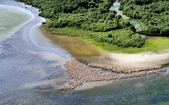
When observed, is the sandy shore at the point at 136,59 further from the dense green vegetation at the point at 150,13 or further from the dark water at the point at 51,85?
the dense green vegetation at the point at 150,13

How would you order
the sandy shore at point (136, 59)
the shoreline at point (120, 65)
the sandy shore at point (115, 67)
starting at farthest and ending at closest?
the sandy shore at point (136, 59) < the sandy shore at point (115, 67) < the shoreline at point (120, 65)

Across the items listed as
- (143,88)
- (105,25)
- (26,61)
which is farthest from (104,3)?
(143,88)

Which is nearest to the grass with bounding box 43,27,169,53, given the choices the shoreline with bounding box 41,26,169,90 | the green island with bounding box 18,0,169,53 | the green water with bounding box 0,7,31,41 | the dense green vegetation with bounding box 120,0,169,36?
the green island with bounding box 18,0,169,53

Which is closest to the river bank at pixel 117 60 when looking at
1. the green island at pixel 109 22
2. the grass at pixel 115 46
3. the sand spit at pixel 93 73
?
the sand spit at pixel 93 73

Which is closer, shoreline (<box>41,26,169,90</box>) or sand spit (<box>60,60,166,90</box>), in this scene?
sand spit (<box>60,60,166,90</box>)

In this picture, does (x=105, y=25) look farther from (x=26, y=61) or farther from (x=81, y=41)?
(x=26, y=61)

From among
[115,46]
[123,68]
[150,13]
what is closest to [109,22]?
[115,46]

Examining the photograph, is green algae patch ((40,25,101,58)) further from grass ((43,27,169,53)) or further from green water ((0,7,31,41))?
green water ((0,7,31,41))
